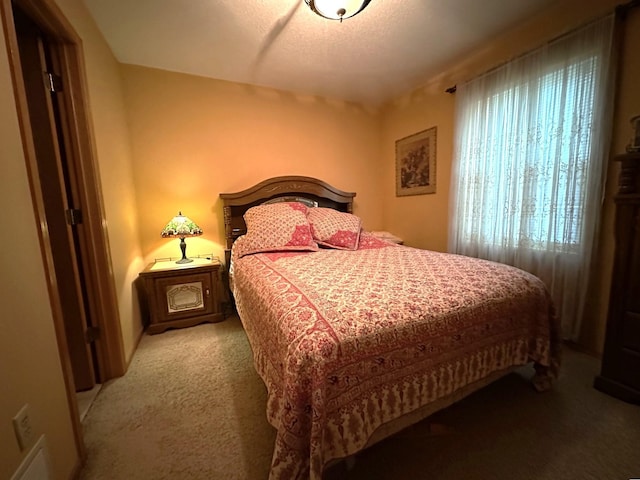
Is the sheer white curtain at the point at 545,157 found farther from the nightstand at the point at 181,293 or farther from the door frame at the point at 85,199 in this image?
the door frame at the point at 85,199

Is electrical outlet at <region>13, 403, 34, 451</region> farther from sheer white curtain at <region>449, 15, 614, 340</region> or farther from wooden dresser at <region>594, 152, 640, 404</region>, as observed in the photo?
sheer white curtain at <region>449, 15, 614, 340</region>

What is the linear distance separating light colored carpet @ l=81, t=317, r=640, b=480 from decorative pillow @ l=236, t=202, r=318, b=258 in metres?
1.02

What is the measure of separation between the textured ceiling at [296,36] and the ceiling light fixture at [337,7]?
0.32 meters

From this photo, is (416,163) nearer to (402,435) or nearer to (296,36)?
(296,36)

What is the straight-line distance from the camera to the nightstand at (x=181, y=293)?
2275 mm

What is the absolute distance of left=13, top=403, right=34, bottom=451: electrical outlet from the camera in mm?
787

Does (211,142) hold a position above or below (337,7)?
below

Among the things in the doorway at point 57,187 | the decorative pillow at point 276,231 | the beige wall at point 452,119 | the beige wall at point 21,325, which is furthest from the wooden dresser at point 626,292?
the doorway at point 57,187

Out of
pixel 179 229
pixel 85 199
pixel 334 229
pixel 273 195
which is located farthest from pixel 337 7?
pixel 179 229

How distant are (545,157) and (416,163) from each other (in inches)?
51.3

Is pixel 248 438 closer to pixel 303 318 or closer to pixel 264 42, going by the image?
pixel 303 318

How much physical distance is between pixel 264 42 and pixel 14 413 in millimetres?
2579

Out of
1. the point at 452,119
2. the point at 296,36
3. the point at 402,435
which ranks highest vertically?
the point at 296,36

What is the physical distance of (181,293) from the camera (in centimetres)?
237
